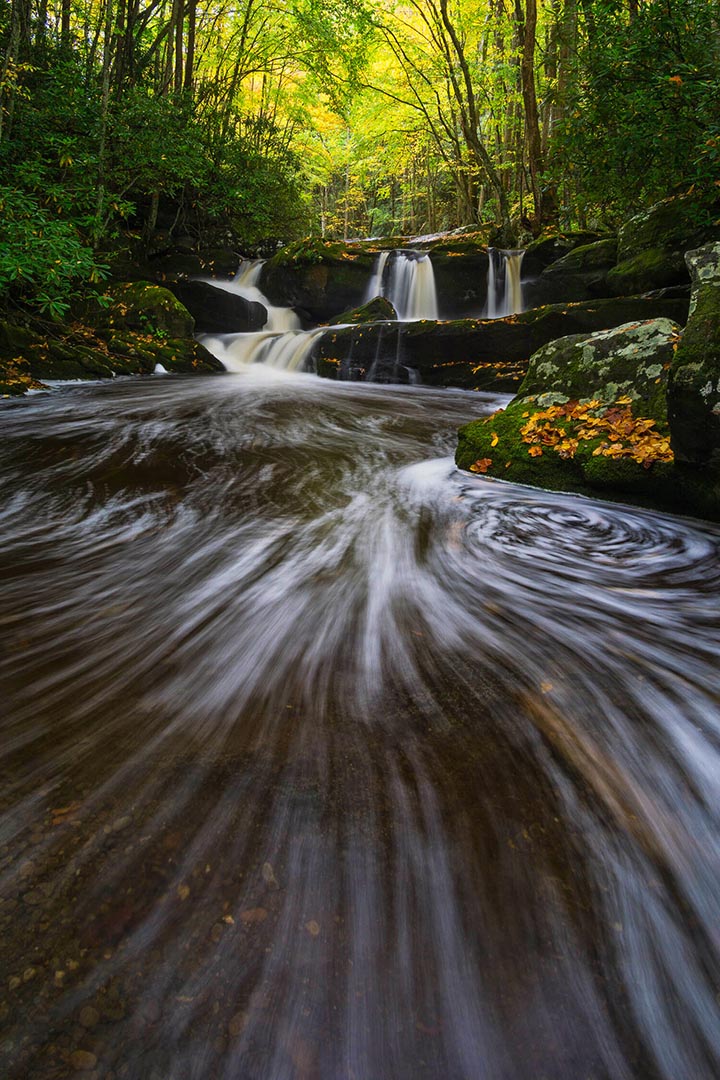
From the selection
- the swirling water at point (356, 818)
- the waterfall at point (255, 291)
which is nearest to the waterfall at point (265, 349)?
the waterfall at point (255, 291)

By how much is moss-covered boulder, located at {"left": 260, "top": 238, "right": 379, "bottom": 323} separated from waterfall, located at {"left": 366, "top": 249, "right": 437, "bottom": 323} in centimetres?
34

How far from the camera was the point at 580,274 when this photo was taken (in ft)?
33.8

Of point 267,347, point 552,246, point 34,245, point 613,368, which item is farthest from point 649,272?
point 34,245

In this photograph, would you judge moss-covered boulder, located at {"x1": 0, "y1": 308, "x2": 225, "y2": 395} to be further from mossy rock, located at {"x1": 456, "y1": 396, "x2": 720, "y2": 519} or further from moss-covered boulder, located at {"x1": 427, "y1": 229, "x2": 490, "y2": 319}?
mossy rock, located at {"x1": 456, "y1": 396, "x2": 720, "y2": 519}

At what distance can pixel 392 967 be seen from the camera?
0.90 meters

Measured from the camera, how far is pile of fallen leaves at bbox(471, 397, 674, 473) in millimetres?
3906

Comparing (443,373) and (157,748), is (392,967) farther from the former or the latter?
(443,373)

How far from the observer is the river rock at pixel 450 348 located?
8570mm

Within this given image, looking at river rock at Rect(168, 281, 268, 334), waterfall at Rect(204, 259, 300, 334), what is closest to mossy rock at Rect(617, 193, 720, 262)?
waterfall at Rect(204, 259, 300, 334)

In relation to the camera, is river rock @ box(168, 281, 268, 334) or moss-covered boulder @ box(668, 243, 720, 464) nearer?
moss-covered boulder @ box(668, 243, 720, 464)

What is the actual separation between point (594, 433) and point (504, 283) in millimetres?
10175

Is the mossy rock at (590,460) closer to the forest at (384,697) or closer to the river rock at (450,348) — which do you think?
the forest at (384,697)

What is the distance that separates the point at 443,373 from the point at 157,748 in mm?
9896

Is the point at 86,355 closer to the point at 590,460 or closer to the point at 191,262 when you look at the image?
the point at 191,262
